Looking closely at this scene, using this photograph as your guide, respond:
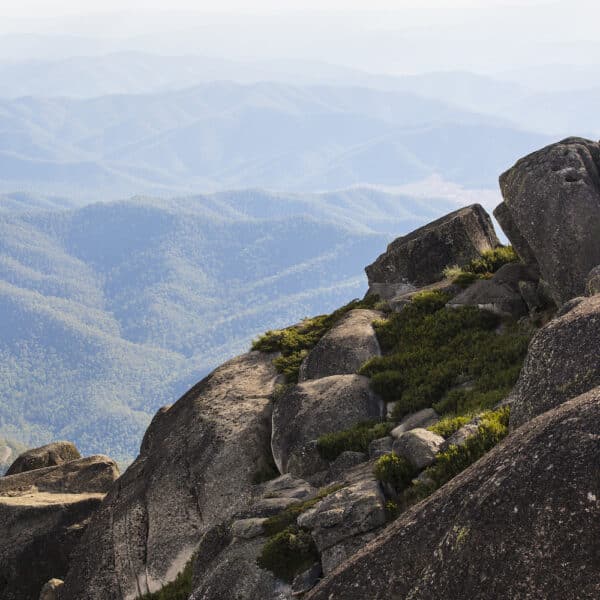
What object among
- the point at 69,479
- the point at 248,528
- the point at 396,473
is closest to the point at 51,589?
the point at 69,479

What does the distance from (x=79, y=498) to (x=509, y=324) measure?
15114 millimetres

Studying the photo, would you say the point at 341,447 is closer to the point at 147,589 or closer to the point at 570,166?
the point at 147,589

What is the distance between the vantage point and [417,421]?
68.9 ft

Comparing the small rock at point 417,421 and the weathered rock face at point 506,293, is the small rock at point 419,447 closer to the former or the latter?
the small rock at point 417,421

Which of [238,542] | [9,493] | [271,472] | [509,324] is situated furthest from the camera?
[9,493]

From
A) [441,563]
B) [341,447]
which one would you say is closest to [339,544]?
[441,563]

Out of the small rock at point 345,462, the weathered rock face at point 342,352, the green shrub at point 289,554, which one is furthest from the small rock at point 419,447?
the weathered rock face at point 342,352

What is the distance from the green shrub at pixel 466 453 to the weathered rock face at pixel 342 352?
9519 millimetres

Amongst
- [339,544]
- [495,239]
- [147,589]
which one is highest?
[495,239]

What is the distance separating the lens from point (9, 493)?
31.5m

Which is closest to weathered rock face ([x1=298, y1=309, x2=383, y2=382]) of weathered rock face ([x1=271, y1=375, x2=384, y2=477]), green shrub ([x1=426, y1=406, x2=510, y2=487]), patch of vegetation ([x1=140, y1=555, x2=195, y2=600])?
weathered rock face ([x1=271, y1=375, x2=384, y2=477])

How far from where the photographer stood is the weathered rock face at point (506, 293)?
85.4 ft

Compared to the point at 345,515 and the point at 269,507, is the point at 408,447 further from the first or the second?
the point at 269,507

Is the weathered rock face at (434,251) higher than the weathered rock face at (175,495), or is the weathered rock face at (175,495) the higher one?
the weathered rock face at (434,251)
